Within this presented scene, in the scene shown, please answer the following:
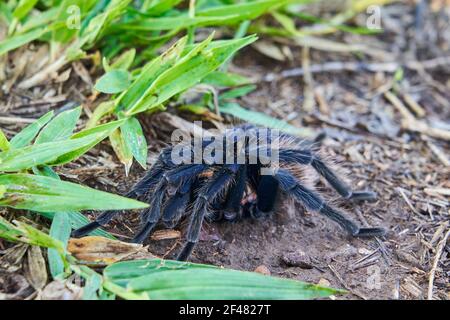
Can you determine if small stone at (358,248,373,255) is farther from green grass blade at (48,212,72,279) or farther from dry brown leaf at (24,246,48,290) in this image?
dry brown leaf at (24,246,48,290)

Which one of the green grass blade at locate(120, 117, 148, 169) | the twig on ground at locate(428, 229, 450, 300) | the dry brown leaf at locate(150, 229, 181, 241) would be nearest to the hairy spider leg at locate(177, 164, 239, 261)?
the dry brown leaf at locate(150, 229, 181, 241)

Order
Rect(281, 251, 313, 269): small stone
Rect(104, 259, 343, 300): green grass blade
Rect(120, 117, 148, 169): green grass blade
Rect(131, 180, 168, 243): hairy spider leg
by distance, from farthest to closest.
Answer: Rect(120, 117, 148, 169): green grass blade < Rect(281, 251, 313, 269): small stone < Rect(131, 180, 168, 243): hairy spider leg < Rect(104, 259, 343, 300): green grass blade

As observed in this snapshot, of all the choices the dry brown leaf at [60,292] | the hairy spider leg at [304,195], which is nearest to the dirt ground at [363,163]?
the hairy spider leg at [304,195]

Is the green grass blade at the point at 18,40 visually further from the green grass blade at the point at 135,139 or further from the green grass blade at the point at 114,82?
the green grass blade at the point at 135,139

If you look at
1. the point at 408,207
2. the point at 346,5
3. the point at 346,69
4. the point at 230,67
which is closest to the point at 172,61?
the point at 230,67

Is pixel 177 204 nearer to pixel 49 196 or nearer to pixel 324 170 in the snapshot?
pixel 49 196

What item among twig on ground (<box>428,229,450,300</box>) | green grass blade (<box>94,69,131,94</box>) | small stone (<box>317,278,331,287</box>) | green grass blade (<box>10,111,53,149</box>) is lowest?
twig on ground (<box>428,229,450,300</box>)
